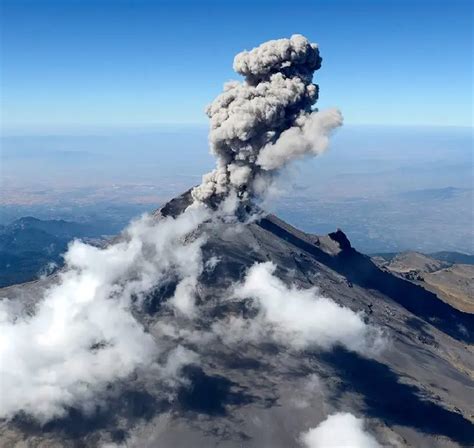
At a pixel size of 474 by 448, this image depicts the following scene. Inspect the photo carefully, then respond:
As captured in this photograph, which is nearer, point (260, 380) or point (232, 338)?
point (260, 380)

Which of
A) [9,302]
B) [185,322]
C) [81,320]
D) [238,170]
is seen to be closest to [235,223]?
[238,170]

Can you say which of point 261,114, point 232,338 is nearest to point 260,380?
point 232,338

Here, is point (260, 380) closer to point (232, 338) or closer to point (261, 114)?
point (232, 338)

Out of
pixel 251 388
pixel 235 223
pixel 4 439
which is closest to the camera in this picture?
pixel 4 439

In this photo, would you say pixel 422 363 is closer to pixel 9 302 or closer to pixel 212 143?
pixel 212 143

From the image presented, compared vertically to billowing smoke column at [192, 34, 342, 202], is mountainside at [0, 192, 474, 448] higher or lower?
lower
